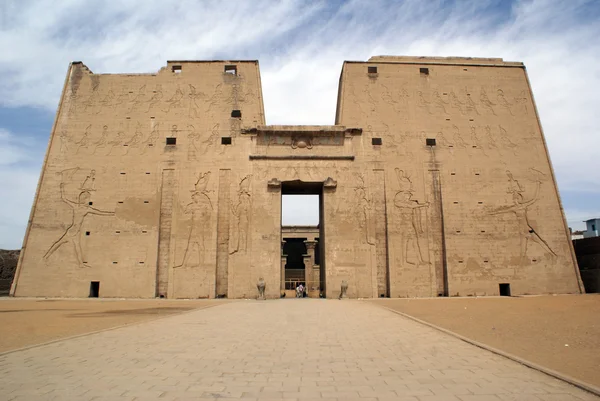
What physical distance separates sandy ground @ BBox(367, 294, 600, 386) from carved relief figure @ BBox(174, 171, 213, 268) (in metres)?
9.68

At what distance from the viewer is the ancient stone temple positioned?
16.8 m

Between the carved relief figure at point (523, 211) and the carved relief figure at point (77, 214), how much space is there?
1815cm

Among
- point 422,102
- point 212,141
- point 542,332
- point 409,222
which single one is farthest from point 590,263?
point 212,141

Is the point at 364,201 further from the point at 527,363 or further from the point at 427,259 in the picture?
the point at 527,363

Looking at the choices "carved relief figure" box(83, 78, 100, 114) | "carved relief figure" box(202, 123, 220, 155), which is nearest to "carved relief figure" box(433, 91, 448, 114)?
"carved relief figure" box(202, 123, 220, 155)

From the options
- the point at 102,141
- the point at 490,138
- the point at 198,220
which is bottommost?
the point at 198,220

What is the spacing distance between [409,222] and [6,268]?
64.5ft

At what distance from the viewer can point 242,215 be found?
17109 mm

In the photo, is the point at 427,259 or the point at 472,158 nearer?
the point at 427,259

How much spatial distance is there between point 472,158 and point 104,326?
1674 centimetres

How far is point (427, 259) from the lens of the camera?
17109mm

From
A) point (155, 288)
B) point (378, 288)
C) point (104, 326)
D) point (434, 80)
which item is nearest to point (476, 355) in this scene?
point (104, 326)

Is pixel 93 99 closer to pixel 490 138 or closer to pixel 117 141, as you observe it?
pixel 117 141

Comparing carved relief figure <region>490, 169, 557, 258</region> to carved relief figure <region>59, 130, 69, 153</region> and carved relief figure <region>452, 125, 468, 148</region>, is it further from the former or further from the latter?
carved relief figure <region>59, 130, 69, 153</region>
